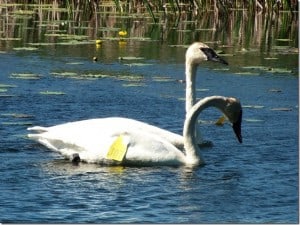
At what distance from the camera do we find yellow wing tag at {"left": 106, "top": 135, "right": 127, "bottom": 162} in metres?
9.78

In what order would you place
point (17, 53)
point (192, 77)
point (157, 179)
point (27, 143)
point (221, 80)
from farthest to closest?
point (17, 53) → point (221, 80) → point (192, 77) → point (27, 143) → point (157, 179)

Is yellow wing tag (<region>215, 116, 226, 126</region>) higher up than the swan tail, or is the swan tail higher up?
the swan tail

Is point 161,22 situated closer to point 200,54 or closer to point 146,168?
point 200,54

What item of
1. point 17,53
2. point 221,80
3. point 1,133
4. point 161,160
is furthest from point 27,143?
point 17,53

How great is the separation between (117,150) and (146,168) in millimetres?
294

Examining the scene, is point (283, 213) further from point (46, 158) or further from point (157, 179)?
point (46, 158)

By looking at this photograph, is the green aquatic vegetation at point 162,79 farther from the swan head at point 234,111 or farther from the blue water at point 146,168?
the swan head at point 234,111

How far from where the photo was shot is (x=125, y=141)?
32.4 ft

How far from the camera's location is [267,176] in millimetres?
9438

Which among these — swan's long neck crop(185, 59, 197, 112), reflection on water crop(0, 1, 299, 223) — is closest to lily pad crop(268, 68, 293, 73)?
reflection on water crop(0, 1, 299, 223)

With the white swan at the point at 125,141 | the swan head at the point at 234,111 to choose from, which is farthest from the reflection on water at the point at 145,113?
the swan head at the point at 234,111

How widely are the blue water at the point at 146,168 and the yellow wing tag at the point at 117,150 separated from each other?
0.11 metres

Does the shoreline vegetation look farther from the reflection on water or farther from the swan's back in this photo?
the swan's back

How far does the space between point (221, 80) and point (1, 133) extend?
16.1ft
